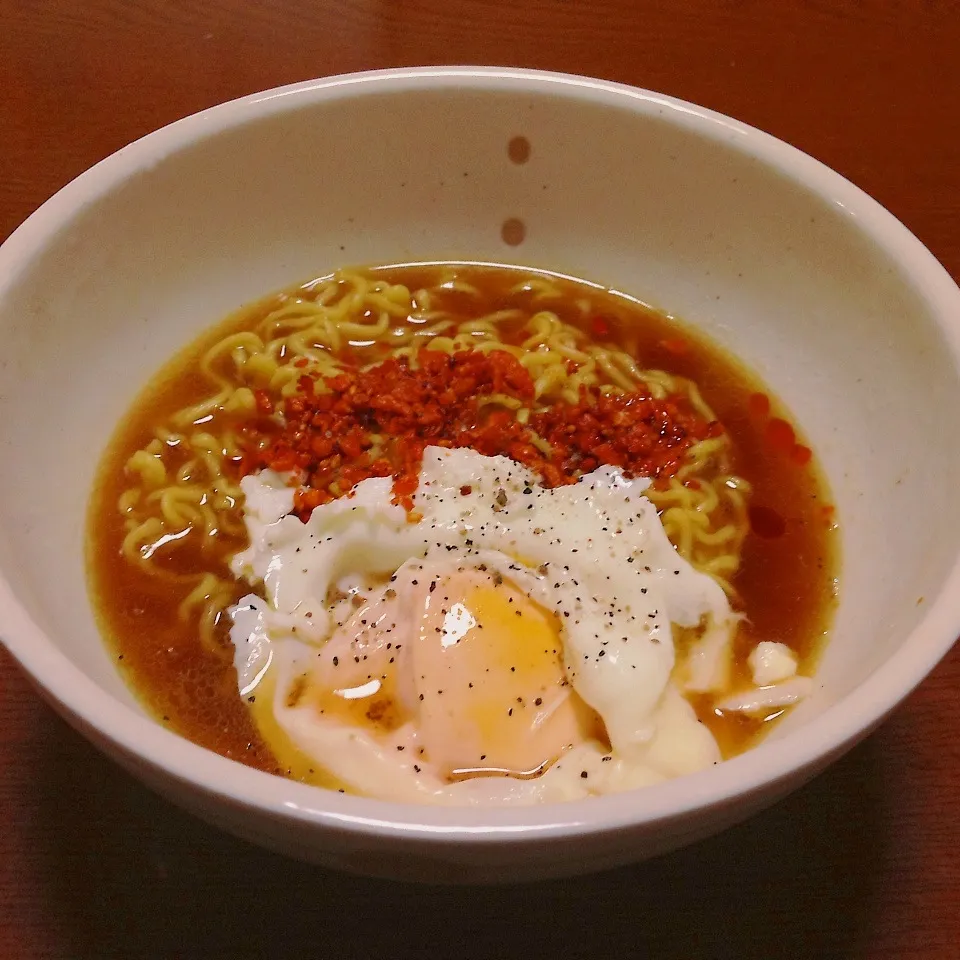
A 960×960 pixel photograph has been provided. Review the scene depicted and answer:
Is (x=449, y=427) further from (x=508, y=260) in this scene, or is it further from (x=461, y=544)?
(x=508, y=260)

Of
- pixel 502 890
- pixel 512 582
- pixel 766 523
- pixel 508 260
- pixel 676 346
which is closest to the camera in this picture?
pixel 502 890

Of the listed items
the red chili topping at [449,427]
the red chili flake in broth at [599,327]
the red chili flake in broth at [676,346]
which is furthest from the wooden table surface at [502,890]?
the red chili flake in broth at [599,327]

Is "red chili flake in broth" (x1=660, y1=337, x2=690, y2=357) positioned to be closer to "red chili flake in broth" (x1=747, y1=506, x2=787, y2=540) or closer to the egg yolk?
"red chili flake in broth" (x1=747, y1=506, x2=787, y2=540)

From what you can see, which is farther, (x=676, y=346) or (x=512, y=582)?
(x=676, y=346)

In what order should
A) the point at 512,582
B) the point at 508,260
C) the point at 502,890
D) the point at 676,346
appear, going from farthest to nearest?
the point at 508,260
the point at 676,346
the point at 512,582
the point at 502,890

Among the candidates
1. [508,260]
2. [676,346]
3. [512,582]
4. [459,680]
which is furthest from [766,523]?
[508,260]

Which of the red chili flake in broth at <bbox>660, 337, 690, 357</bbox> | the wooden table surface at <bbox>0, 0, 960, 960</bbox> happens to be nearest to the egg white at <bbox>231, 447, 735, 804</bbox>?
the wooden table surface at <bbox>0, 0, 960, 960</bbox>
